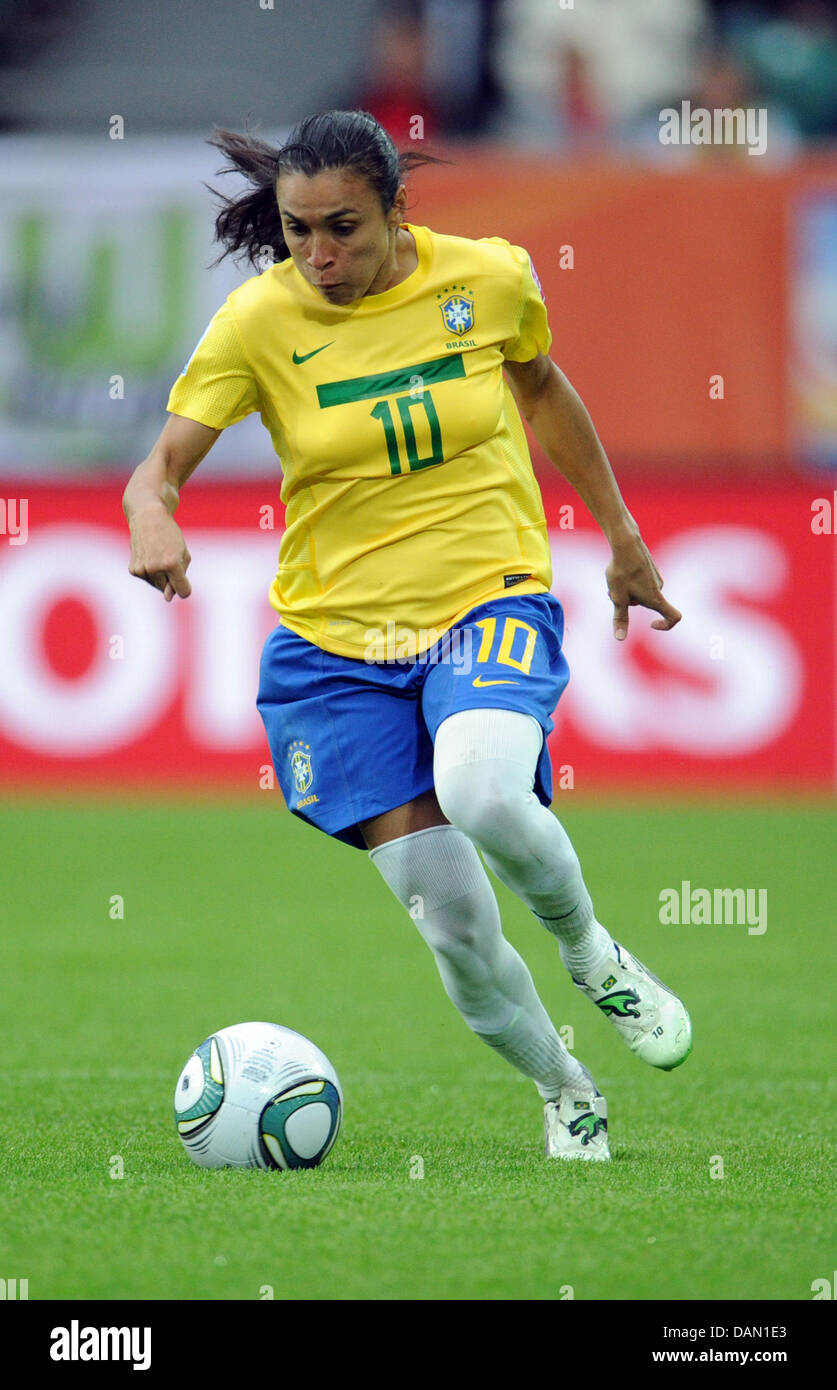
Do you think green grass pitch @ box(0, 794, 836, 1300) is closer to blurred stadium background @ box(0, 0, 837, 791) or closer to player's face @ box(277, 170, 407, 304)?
blurred stadium background @ box(0, 0, 837, 791)

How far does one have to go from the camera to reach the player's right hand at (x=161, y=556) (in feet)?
12.9

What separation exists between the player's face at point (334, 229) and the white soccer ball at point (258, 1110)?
1726 mm

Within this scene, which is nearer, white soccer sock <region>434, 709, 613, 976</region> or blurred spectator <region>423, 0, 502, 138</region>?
white soccer sock <region>434, 709, 613, 976</region>

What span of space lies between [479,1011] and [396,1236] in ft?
3.00

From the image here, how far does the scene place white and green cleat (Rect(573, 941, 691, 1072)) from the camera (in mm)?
4383

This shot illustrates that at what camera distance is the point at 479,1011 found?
4477mm

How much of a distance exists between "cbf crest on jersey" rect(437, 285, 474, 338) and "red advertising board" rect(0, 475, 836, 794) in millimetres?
7361

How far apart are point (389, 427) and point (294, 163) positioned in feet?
1.96

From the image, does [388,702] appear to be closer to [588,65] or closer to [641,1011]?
[641,1011]

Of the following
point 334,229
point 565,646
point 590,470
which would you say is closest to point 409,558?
point 590,470

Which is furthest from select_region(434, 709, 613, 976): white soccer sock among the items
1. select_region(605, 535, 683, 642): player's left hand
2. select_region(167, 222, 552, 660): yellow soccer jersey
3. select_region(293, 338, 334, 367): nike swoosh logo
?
select_region(293, 338, 334, 367): nike swoosh logo

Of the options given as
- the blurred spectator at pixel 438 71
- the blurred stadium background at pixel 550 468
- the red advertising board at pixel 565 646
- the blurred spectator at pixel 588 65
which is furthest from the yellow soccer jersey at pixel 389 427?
the blurred spectator at pixel 588 65

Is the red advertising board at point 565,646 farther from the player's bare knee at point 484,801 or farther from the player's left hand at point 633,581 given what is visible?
the player's bare knee at point 484,801
